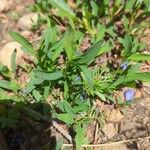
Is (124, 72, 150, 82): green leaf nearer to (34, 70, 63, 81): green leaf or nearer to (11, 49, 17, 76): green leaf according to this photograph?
(34, 70, 63, 81): green leaf

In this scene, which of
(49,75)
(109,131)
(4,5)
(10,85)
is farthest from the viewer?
(4,5)

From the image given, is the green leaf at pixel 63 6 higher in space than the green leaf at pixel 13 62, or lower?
higher

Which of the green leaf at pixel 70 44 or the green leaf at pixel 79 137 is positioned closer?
the green leaf at pixel 70 44

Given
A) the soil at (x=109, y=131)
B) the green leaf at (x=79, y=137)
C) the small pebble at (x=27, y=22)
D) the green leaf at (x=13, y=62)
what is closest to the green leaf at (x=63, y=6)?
the small pebble at (x=27, y=22)

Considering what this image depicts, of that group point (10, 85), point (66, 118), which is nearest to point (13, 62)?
point (10, 85)

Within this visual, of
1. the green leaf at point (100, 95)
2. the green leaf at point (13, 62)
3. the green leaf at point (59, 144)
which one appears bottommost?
the green leaf at point (59, 144)

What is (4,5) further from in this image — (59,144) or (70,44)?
(59,144)

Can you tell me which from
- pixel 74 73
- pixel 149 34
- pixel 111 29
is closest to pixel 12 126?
pixel 74 73

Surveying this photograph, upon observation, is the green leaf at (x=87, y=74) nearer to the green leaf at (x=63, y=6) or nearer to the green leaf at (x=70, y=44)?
the green leaf at (x=70, y=44)
